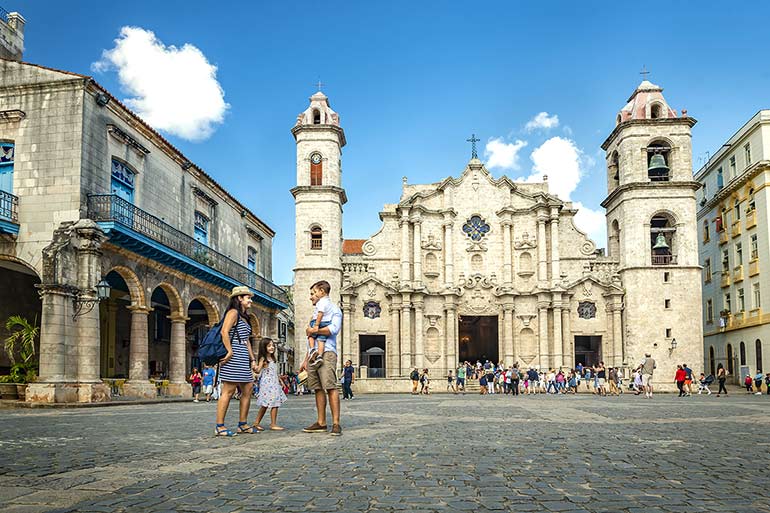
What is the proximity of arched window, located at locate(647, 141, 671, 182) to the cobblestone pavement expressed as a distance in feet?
107

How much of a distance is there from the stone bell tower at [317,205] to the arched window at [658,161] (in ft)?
58.3

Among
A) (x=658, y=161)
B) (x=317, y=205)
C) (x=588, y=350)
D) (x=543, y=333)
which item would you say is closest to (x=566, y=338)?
(x=543, y=333)

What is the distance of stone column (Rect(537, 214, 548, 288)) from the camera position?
139 ft

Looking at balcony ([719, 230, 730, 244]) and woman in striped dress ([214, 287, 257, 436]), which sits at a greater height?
balcony ([719, 230, 730, 244])

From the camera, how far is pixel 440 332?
42.4m

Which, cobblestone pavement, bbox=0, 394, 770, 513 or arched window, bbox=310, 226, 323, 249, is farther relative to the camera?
arched window, bbox=310, 226, 323, 249

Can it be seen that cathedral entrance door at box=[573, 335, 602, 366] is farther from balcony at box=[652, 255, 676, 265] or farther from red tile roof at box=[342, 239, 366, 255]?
red tile roof at box=[342, 239, 366, 255]

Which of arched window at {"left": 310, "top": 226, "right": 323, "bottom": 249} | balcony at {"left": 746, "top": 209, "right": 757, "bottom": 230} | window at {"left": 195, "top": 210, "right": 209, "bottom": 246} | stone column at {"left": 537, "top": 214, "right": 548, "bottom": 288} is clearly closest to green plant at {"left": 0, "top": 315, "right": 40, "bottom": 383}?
window at {"left": 195, "top": 210, "right": 209, "bottom": 246}

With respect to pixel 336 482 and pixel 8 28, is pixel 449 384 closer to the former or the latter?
pixel 8 28

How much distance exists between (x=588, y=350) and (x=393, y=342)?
11.9 metres

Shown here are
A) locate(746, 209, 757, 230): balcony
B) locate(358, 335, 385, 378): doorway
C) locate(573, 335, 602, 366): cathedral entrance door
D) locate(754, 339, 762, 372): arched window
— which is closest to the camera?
locate(754, 339, 762, 372): arched window

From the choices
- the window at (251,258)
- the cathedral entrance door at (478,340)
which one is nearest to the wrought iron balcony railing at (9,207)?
the window at (251,258)

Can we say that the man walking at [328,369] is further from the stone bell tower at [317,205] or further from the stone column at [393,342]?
the stone column at [393,342]

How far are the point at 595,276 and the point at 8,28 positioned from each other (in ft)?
105
